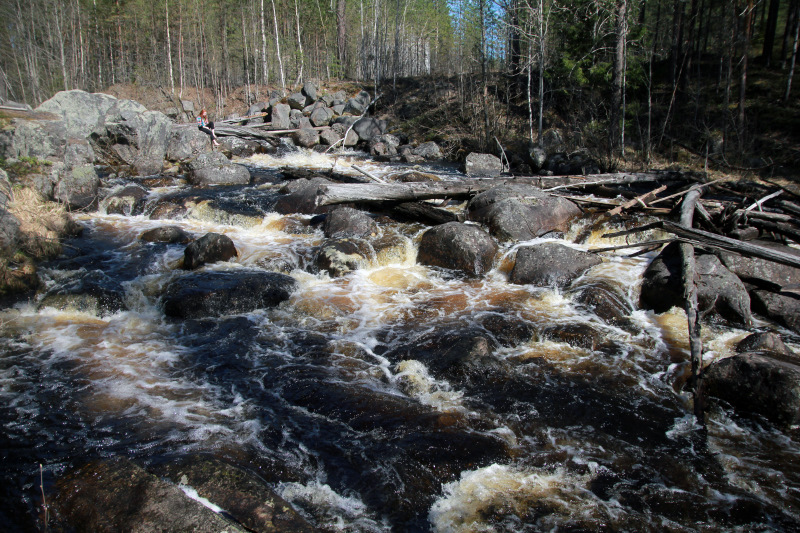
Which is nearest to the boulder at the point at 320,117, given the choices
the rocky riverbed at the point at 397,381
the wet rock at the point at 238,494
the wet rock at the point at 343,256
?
the rocky riverbed at the point at 397,381

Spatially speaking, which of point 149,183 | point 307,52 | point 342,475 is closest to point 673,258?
point 342,475

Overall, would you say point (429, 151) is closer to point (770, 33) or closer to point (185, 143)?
point (185, 143)

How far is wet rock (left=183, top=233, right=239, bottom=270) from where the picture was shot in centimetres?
855

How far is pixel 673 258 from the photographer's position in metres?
7.31

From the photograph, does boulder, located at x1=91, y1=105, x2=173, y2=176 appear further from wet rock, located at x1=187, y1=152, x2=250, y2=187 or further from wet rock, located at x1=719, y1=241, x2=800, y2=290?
wet rock, located at x1=719, y1=241, x2=800, y2=290

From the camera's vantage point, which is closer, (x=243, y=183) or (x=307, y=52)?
(x=243, y=183)

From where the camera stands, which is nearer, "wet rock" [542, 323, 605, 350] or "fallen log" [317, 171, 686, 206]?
"wet rock" [542, 323, 605, 350]

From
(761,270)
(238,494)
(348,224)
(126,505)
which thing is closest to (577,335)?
(761,270)

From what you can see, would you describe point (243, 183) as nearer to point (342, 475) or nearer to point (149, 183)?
point (149, 183)

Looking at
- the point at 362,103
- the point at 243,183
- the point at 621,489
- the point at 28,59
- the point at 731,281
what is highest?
the point at 28,59

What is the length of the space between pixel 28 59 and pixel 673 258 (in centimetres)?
4708

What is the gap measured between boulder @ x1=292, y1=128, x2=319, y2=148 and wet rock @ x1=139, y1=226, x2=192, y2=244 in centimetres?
1310

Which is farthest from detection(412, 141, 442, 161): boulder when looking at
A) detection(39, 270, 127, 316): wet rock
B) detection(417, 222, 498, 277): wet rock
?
detection(39, 270, 127, 316): wet rock

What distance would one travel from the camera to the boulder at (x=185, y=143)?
16.9 metres
